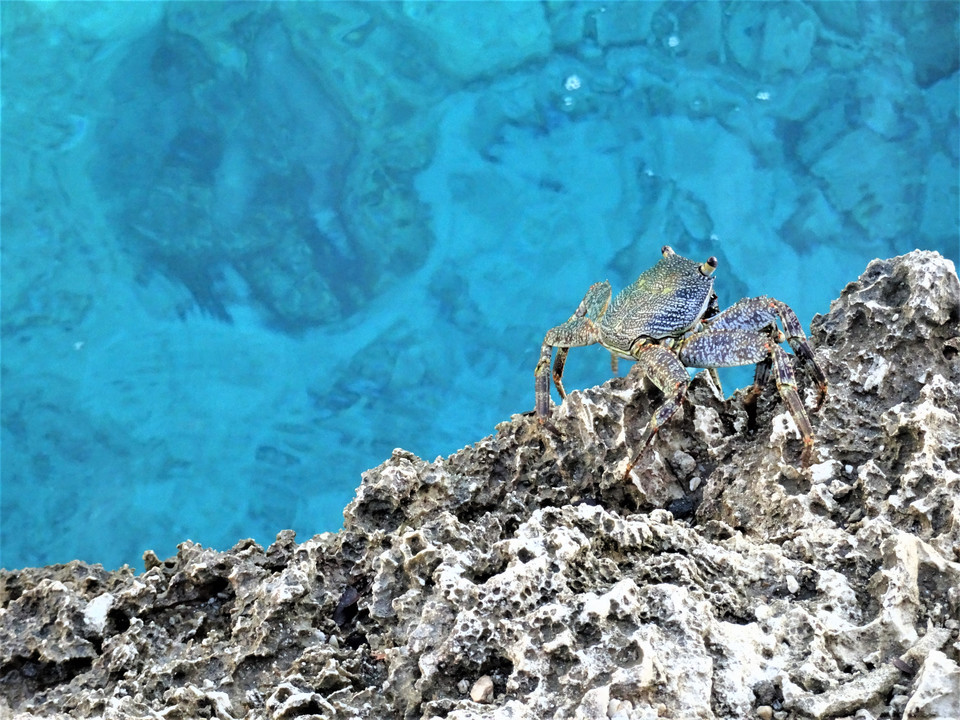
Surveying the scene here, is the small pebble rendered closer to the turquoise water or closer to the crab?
the crab

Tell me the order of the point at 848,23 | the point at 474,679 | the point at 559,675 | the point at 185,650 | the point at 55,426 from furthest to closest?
the point at 55,426 → the point at 848,23 → the point at 185,650 → the point at 474,679 → the point at 559,675

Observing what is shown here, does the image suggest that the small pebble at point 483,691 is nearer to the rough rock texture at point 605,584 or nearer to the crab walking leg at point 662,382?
the rough rock texture at point 605,584

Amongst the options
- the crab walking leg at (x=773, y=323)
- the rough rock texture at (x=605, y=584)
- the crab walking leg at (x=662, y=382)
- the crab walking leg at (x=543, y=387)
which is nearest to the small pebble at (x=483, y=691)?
the rough rock texture at (x=605, y=584)

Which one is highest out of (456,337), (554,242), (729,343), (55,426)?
(554,242)

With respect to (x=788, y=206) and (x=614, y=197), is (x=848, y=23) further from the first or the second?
(x=614, y=197)

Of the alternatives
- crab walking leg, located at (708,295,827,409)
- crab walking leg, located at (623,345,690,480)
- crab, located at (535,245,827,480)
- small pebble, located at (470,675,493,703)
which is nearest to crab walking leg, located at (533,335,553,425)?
crab, located at (535,245,827,480)

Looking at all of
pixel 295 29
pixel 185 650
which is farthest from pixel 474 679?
pixel 295 29

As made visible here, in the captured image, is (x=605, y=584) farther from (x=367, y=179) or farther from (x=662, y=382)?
(x=367, y=179)
